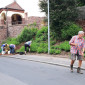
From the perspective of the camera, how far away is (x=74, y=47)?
601cm

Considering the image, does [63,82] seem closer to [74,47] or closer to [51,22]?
[74,47]

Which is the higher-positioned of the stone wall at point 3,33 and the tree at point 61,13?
the tree at point 61,13

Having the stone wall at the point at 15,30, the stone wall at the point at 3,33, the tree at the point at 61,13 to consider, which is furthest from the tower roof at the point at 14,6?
the tree at the point at 61,13

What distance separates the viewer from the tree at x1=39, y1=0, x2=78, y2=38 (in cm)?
1314

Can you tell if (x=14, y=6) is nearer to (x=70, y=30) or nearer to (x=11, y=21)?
(x=11, y=21)

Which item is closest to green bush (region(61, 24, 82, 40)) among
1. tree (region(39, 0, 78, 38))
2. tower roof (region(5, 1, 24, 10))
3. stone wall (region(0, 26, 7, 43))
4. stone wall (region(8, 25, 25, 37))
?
tree (region(39, 0, 78, 38))

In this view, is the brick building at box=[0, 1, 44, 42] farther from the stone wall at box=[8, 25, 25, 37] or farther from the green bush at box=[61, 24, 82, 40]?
the green bush at box=[61, 24, 82, 40]

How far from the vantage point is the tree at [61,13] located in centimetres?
1314

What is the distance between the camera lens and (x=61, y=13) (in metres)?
13.1

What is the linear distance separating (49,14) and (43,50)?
3696 millimetres

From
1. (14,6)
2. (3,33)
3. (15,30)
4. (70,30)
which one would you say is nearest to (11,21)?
(14,6)

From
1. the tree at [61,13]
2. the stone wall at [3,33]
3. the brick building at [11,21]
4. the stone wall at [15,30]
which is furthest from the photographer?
the stone wall at [3,33]

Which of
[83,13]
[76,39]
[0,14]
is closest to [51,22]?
[83,13]

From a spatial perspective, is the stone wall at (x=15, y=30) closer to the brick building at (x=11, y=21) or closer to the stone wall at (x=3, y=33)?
the brick building at (x=11, y=21)
